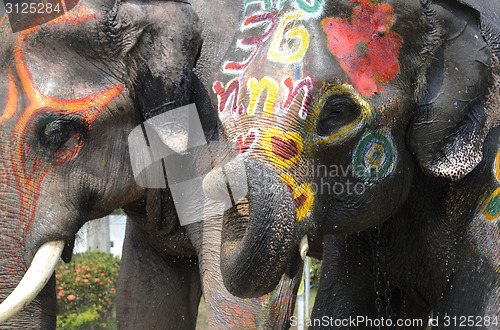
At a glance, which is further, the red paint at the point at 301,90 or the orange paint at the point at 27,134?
the orange paint at the point at 27,134

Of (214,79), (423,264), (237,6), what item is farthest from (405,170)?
(237,6)

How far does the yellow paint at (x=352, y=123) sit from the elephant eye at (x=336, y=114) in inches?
0.4

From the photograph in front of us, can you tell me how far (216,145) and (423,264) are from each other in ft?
2.82

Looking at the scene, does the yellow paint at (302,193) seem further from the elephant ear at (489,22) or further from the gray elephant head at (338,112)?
the elephant ear at (489,22)

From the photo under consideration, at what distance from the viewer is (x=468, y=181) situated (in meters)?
3.15

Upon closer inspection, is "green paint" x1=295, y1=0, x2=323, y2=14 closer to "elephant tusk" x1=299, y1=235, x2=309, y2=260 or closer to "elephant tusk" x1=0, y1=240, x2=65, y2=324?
"elephant tusk" x1=299, y1=235, x2=309, y2=260

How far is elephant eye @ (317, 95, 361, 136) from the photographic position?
2891mm

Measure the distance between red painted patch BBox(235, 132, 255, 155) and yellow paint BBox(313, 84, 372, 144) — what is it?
205 millimetres

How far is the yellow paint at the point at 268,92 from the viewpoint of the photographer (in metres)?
2.83

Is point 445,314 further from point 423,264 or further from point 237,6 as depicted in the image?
point 237,6

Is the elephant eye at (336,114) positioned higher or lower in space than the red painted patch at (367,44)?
lower

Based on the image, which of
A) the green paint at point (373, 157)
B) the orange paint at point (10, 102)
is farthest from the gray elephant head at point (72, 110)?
the green paint at point (373, 157)

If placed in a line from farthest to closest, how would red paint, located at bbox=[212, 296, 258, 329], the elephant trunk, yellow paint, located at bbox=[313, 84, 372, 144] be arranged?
red paint, located at bbox=[212, 296, 258, 329], yellow paint, located at bbox=[313, 84, 372, 144], the elephant trunk

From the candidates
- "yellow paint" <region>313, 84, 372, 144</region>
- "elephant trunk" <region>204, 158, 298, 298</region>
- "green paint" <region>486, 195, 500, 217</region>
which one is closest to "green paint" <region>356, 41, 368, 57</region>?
"yellow paint" <region>313, 84, 372, 144</region>
